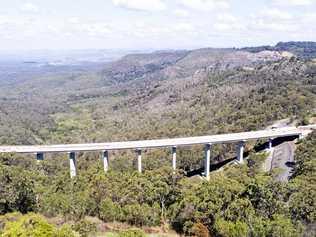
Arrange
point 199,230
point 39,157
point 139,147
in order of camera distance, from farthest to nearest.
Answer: point 39,157, point 139,147, point 199,230

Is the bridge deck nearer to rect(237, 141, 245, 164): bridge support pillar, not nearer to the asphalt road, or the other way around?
rect(237, 141, 245, 164): bridge support pillar

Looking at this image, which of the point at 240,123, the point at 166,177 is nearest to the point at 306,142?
the point at 240,123

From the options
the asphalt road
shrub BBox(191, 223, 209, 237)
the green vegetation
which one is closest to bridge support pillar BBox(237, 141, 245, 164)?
the asphalt road

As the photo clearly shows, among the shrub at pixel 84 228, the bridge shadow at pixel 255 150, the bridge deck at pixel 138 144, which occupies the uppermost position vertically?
the shrub at pixel 84 228

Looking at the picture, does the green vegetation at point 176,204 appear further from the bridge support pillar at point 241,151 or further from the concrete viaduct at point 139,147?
the bridge support pillar at point 241,151

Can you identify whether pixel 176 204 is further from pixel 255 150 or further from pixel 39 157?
pixel 255 150

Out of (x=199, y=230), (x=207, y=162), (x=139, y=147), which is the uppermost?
(x=199, y=230)

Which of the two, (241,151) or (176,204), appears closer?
(176,204)

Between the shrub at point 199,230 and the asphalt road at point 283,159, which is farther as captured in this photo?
the asphalt road at point 283,159

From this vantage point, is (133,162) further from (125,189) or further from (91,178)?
(125,189)

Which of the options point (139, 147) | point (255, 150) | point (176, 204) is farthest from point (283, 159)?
point (176, 204)

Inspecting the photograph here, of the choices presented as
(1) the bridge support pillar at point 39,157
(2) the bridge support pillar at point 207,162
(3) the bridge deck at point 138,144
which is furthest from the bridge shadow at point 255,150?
(1) the bridge support pillar at point 39,157
